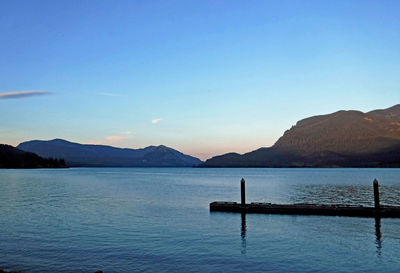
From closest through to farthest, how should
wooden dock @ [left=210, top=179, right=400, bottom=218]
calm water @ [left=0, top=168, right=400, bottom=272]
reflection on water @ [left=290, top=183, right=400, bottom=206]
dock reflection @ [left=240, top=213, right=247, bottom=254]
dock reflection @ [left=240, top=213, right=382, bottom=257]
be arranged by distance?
calm water @ [left=0, top=168, right=400, bottom=272] < dock reflection @ [left=240, top=213, right=382, bottom=257] < dock reflection @ [left=240, top=213, right=247, bottom=254] < wooden dock @ [left=210, top=179, right=400, bottom=218] < reflection on water @ [left=290, top=183, right=400, bottom=206]

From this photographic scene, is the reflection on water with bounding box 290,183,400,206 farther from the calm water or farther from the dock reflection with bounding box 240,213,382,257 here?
the calm water

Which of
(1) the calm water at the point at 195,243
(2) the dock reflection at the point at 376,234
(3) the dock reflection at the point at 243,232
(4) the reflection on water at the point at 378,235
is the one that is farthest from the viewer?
(3) the dock reflection at the point at 243,232

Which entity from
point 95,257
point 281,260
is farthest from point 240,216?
point 95,257

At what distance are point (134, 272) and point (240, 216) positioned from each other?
25.5m

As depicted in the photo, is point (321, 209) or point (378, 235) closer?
point (378, 235)

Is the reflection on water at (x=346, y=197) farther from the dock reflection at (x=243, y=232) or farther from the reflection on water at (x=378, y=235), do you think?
the dock reflection at (x=243, y=232)

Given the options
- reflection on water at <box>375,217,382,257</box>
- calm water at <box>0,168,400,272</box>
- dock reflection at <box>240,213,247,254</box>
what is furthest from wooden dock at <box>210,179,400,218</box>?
dock reflection at <box>240,213,247,254</box>

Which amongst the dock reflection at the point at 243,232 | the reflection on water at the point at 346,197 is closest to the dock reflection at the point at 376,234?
the dock reflection at the point at 243,232

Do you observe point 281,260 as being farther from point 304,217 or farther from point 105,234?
point 304,217

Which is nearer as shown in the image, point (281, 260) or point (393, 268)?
point (393, 268)

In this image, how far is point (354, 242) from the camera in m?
31.0

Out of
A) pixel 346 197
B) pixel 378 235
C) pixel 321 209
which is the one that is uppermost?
pixel 321 209

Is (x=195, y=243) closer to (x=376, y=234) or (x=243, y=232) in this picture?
(x=243, y=232)

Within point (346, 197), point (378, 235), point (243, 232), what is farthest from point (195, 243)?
point (346, 197)
